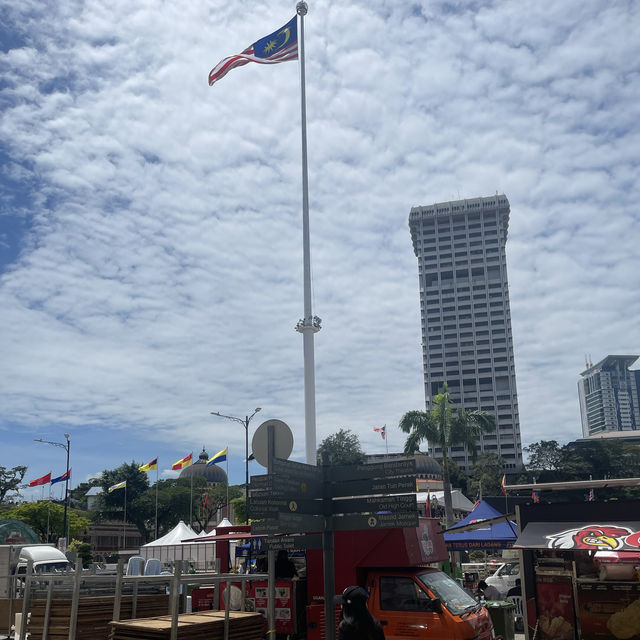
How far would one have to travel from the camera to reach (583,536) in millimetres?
13000

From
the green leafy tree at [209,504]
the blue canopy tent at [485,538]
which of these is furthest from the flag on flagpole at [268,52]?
the green leafy tree at [209,504]

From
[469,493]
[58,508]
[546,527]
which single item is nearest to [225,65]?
[546,527]

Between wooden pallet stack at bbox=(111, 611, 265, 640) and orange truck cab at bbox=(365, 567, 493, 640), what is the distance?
5.95 feet

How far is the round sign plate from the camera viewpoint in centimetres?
962

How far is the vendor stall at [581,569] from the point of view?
12.9m

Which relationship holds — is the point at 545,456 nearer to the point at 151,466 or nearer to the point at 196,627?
the point at 151,466

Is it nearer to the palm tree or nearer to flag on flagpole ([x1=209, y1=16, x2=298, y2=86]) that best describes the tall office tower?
the palm tree

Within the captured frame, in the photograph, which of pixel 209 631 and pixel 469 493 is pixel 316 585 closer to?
pixel 209 631

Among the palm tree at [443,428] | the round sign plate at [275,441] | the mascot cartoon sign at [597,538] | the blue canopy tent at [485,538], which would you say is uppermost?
the palm tree at [443,428]

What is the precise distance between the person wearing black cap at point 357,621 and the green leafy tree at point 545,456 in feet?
381

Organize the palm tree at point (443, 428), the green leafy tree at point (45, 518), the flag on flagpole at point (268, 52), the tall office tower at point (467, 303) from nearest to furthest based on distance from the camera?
the flag on flagpole at point (268, 52) < the palm tree at point (443, 428) < the green leafy tree at point (45, 518) < the tall office tower at point (467, 303)

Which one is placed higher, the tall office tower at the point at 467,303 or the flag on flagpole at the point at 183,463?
the tall office tower at the point at 467,303

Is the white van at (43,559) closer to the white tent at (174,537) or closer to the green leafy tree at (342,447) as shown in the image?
the white tent at (174,537)

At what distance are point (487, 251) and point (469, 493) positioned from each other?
86543 mm
